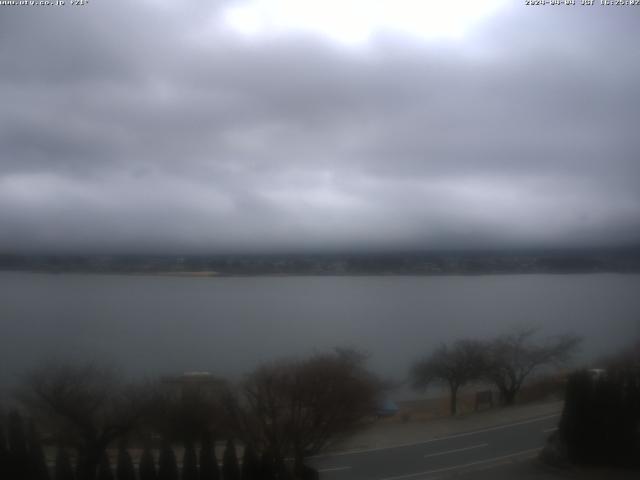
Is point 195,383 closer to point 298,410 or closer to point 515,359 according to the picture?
point 298,410

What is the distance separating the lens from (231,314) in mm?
4562

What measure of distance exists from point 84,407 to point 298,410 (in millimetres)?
1446

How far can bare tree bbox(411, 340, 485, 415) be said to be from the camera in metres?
4.45

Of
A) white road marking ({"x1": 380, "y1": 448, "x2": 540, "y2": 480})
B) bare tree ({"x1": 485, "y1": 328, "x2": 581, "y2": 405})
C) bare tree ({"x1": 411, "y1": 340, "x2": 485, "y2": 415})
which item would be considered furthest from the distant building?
bare tree ({"x1": 485, "y1": 328, "x2": 581, "y2": 405})

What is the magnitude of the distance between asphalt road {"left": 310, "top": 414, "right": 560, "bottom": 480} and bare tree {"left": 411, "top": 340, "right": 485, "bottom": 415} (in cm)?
29

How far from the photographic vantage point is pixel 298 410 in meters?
3.96

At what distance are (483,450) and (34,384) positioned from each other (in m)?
3.30

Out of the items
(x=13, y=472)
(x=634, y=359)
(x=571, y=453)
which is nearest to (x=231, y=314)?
(x=13, y=472)

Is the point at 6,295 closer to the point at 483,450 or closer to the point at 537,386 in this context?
the point at 483,450

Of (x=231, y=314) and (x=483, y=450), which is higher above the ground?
(x=231, y=314)

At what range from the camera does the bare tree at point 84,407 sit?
3857mm

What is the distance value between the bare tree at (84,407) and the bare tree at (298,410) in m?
0.76

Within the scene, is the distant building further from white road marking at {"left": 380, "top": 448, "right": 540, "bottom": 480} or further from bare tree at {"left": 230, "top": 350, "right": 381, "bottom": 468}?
white road marking at {"left": 380, "top": 448, "right": 540, "bottom": 480}

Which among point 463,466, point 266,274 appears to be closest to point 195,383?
point 266,274
